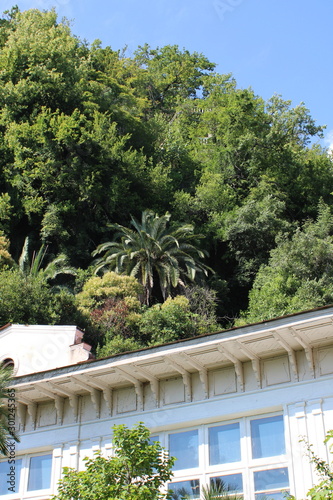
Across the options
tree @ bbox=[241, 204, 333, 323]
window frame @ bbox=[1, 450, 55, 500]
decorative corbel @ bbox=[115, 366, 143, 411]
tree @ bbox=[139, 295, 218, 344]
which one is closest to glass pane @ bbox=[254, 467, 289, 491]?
decorative corbel @ bbox=[115, 366, 143, 411]

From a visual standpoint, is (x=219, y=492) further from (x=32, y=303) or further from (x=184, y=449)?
(x=32, y=303)

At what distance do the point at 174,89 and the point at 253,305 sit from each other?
35861 millimetres

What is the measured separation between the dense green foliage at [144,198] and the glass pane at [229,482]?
15.8 m

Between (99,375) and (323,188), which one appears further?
→ (323,188)

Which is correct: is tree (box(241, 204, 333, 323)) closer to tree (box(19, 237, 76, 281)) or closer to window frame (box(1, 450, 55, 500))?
tree (box(19, 237, 76, 281))

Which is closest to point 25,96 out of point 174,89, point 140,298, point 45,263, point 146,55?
point 45,263

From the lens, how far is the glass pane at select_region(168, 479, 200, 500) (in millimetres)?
11211

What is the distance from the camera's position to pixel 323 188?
139 ft

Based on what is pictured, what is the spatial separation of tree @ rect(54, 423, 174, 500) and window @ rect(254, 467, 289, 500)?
1664 mm

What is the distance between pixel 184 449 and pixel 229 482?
44.5 inches

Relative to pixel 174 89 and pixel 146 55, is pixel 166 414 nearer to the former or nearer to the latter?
pixel 174 89

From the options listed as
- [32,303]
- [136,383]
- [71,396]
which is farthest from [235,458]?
[32,303]

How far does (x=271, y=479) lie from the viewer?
10.9 m

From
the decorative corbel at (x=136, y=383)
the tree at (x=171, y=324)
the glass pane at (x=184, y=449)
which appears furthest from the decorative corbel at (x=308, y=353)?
the tree at (x=171, y=324)
